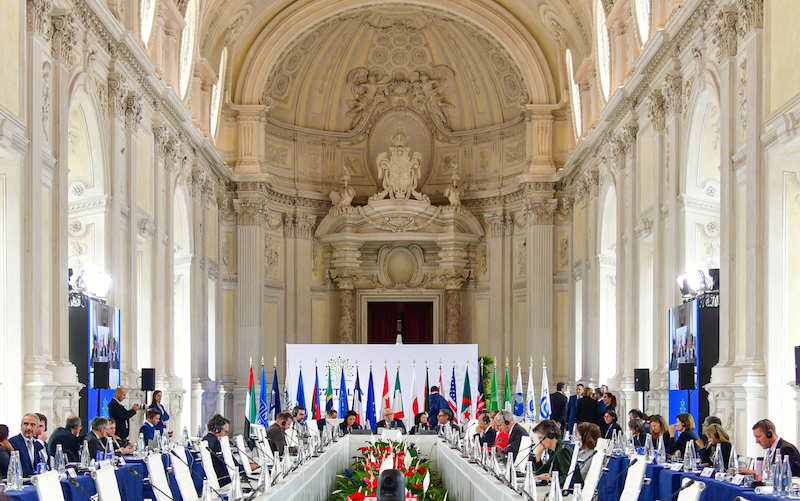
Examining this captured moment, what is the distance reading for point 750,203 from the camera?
48.2 feet

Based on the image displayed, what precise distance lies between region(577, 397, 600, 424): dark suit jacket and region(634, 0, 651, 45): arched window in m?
6.75

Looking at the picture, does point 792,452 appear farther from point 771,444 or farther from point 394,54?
point 394,54

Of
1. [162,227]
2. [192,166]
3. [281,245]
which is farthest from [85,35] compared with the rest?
[281,245]

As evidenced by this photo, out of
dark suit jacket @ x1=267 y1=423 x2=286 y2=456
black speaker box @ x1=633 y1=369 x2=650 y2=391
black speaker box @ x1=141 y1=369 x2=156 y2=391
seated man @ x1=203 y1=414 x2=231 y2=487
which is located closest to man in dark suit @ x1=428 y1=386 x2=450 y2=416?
black speaker box @ x1=633 y1=369 x2=650 y2=391

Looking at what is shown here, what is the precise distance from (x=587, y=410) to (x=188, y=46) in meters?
12.2

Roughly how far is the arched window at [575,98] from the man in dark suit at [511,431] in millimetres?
14373

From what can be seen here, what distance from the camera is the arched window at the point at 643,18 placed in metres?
21.1

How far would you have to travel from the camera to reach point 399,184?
103ft

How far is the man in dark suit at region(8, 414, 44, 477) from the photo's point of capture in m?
10.9

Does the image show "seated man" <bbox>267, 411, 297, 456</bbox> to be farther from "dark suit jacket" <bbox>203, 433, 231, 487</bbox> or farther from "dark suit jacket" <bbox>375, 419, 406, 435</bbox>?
"dark suit jacket" <bbox>375, 419, 406, 435</bbox>

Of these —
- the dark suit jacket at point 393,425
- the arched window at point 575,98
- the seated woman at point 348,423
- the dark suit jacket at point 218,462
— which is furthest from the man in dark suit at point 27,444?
the arched window at point 575,98

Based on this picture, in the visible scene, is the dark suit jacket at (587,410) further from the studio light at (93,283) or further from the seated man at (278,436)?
the studio light at (93,283)

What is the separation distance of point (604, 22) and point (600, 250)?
5.02 metres

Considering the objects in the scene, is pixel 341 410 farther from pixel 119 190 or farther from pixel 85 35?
pixel 85 35
